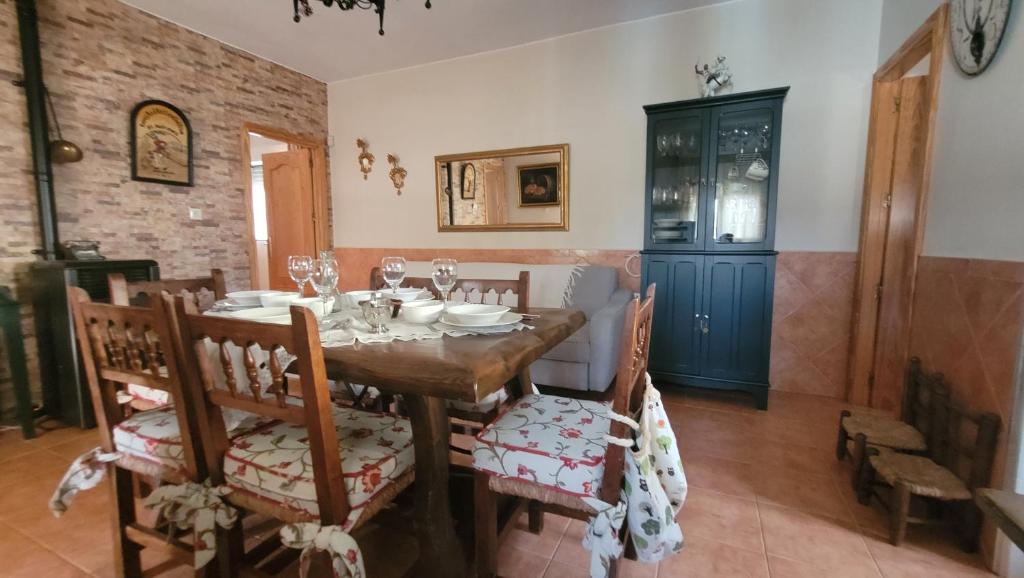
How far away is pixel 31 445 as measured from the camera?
2236mm

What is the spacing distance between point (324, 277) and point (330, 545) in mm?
910

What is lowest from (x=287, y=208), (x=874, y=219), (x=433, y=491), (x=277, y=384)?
(x=433, y=491)

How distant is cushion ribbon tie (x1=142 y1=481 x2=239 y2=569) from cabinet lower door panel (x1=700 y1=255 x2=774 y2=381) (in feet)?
8.37

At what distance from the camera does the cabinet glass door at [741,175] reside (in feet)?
8.44

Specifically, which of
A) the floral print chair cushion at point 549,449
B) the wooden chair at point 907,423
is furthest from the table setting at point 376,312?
the wooden chair at point 907,423

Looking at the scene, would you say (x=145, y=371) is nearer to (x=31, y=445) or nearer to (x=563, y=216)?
(x=31, y=445)

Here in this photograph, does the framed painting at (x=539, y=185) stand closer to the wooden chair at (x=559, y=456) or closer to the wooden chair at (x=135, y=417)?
the wooden chair at (x=559, y=456)

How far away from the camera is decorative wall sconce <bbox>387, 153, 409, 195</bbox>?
4.05m

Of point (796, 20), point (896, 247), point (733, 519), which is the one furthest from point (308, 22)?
point (896, 247)

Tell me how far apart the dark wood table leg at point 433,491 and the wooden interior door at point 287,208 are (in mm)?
3854

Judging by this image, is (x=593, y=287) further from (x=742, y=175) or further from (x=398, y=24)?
(x=398, y=24)

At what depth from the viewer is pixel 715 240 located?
2.67m

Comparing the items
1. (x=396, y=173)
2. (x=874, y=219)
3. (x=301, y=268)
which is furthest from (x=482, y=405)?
(x=396, y=173)

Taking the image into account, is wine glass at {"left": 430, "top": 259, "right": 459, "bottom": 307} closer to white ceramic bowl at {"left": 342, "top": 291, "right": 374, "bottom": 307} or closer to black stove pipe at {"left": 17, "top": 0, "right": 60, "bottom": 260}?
white ceramic bowl at {"left": 342, "top": 291, "right": 374, "bottom": 307}
